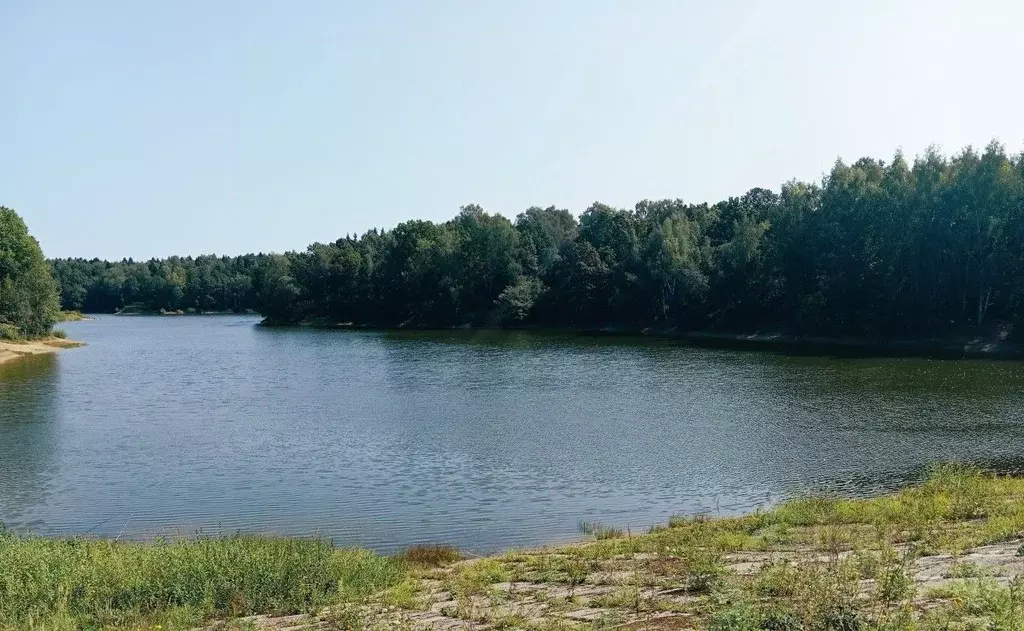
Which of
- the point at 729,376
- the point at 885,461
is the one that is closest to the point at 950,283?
the point at 729,376

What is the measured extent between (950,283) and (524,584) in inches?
2832

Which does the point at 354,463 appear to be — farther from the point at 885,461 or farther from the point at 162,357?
the point at 162,357

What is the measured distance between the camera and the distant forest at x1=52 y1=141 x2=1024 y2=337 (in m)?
68.4

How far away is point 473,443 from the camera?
2977 cm

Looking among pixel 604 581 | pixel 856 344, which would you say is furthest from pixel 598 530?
pixel 856 344

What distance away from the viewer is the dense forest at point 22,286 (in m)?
82.1

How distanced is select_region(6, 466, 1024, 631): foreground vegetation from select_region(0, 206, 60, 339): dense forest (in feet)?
260

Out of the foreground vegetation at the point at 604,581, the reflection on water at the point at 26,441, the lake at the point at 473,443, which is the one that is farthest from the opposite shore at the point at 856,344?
the reflection on water at the point at 26,441

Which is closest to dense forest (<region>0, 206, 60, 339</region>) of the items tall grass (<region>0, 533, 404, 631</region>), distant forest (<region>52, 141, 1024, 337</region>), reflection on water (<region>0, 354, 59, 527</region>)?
reflection on water (<region>0, 354, 59, 527</region>)

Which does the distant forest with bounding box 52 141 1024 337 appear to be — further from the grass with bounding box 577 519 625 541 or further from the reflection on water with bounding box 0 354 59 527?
the reflection on water with bounding box 0 354 59 527

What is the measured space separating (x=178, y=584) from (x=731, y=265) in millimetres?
87486

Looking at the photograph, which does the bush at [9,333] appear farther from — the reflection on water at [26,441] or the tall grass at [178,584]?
the tall grass at [178,584]

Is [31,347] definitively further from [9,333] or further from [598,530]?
[598,530]

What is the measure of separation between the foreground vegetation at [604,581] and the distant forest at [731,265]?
61.9m
